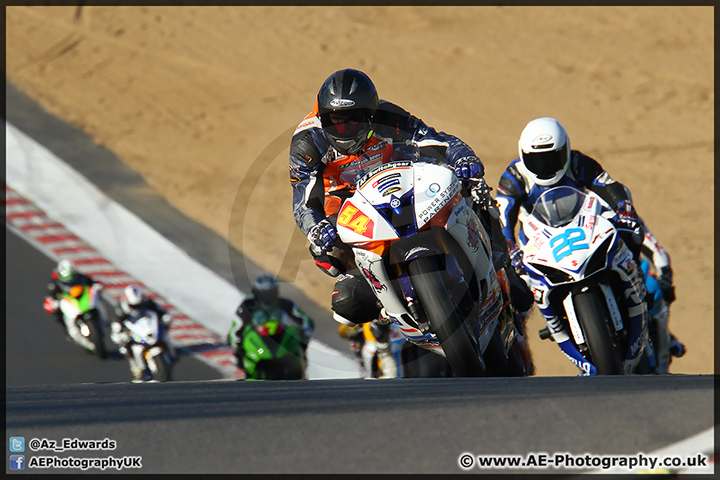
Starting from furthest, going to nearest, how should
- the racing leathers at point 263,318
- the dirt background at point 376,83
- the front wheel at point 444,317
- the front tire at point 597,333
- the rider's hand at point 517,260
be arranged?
the dirt background at point 376,83
the racing leathers at point 263,318
the rider's hand at point 517,260
the front tire at point 597,333
the front wheel at point 444,317

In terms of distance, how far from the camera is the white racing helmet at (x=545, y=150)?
19.7 feet

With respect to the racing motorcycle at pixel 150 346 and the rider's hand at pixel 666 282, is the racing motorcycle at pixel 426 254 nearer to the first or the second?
the rider's hand at pixel 666 282

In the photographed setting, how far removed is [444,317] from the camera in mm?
4523

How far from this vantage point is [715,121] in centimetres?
1719

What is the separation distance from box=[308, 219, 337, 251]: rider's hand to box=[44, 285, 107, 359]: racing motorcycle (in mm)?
7514

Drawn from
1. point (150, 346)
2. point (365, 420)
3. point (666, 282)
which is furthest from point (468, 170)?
point (150, 346)

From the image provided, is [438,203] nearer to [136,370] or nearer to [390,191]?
[390,191]

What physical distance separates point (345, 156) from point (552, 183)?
1.74 m

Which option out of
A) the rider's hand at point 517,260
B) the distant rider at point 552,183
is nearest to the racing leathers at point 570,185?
the distant rider at point 552,183

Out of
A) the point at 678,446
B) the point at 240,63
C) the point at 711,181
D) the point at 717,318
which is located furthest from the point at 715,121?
the point at 678,446

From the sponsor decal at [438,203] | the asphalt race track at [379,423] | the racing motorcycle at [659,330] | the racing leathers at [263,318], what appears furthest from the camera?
the racing leathers at [263,318]

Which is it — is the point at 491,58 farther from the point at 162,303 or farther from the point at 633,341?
the point at 633,341

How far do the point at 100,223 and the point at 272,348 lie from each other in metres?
6.85

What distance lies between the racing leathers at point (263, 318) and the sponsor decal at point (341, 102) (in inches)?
166
